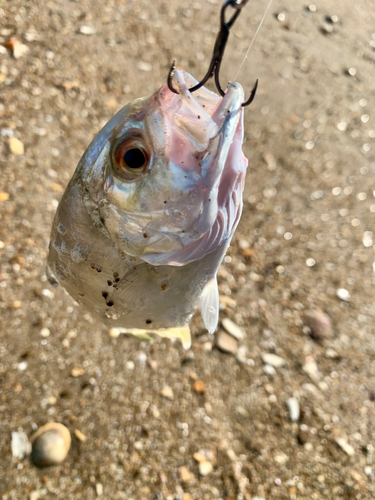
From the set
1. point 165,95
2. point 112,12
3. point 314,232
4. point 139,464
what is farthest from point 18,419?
A: point 112,12

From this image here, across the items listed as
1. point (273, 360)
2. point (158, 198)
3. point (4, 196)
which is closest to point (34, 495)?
point (273, 360)

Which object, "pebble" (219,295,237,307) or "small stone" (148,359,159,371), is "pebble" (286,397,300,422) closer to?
"pebble" (219,295,237,307)

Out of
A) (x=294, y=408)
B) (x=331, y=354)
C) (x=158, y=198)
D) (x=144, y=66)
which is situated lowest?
(x=294, y=408)

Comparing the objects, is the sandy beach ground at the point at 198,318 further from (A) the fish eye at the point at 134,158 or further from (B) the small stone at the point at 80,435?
(A) the fish eye at the point at 134,158

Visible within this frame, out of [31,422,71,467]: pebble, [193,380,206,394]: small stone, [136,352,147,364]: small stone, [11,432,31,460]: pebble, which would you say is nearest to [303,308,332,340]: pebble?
[193,380,206,394]: small stone

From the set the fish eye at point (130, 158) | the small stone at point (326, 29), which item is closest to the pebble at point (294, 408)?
the fish eye at point (130, 158)

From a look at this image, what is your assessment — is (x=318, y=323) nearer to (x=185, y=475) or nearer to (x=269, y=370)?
(x=269, y=370)

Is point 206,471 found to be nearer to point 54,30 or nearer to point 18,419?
point 18,419
